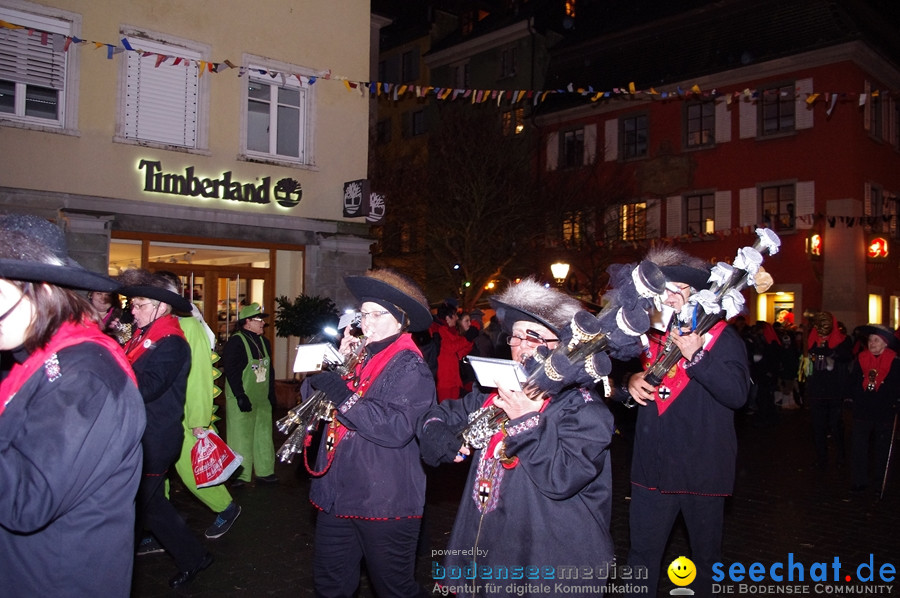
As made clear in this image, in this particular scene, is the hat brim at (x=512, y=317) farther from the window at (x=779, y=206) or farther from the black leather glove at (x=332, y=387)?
the window at (x=779, y=206)

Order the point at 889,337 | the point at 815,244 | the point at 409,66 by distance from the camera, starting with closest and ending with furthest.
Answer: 1. the point at 889,337
2. the point at 815,244
3. the point at 409,66

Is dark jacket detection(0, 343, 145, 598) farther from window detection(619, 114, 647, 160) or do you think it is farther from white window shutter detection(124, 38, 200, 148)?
window detection(619, 114, 647, 160)

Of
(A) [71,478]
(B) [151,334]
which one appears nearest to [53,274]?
(A) [71,478]

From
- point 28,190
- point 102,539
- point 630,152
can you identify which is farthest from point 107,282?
point 630,152

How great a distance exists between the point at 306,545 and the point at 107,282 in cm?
398

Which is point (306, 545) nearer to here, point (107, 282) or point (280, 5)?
point (107, 282)

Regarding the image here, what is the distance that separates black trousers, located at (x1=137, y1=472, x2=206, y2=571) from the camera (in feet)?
15.5

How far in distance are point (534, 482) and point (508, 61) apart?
100 ft

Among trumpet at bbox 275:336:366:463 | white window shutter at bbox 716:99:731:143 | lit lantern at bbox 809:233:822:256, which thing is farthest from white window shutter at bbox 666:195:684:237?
trumpet at bbox 275:336:366:463

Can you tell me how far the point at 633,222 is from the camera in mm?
24406

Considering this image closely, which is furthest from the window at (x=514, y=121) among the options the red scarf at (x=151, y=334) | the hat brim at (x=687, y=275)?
the hat brim at (x=687, y=275)

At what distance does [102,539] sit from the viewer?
88.4 inches

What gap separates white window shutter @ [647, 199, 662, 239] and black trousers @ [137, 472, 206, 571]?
21.5 meters

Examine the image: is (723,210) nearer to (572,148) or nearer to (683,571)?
(572,148)
